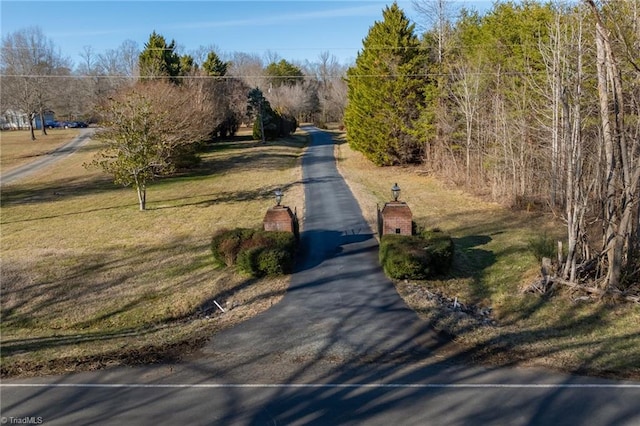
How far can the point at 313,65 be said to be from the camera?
125 metres

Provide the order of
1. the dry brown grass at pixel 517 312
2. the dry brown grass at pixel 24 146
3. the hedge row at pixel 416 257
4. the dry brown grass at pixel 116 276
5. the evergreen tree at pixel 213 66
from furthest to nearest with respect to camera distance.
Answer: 1. the evergreen tree at pixel 213 66
2. the dry brown grass at pixel 24 146
3. the hedge row at pixel 416 257
4. the dry brown grass at pixel 116 276
5. the dry brown grass at pixel 517 312

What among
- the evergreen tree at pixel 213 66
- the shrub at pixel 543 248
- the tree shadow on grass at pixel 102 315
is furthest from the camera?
the evergreen tree at pixel 213 66

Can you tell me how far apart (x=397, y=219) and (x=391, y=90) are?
62.0 ft

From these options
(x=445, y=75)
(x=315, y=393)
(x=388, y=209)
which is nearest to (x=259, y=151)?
(x=445, y=75)

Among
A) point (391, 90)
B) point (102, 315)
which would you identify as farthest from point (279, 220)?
point (391, 90)

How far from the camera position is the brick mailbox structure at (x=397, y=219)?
13.9 metres

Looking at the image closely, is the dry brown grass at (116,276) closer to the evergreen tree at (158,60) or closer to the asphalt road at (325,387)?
the asphalt road at (325,387)

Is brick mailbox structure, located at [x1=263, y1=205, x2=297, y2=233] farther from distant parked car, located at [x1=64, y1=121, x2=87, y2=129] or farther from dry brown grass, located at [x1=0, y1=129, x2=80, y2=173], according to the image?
distant parked car, located at [x1=64, y1=121, x2=87, y2=129]

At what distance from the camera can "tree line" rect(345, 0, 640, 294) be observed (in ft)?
34.7

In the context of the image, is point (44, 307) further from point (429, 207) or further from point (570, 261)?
point (429, 207)

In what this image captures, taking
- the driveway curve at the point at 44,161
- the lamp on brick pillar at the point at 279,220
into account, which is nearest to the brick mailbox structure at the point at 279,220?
the lamp on brick pillar at the point at 279,220

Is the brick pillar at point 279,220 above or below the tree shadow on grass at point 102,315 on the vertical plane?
above

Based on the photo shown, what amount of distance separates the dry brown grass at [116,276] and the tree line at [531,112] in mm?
7143

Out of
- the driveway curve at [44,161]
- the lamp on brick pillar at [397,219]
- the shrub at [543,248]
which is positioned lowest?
the shrub at [543,248]
